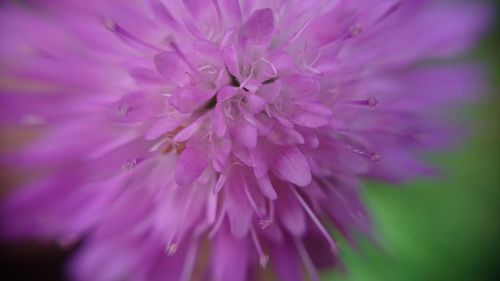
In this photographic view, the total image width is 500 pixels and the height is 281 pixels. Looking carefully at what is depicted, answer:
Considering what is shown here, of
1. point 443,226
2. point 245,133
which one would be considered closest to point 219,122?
point 245,133

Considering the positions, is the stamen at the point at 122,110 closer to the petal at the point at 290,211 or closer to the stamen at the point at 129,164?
the stamen at the point at 129,164

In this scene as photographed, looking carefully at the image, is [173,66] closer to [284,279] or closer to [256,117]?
[256,117]

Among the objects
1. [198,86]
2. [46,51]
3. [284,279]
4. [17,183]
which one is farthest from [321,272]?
[17,183]

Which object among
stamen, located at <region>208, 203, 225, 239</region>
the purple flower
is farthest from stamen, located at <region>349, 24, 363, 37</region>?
stamen, located at <region>208, 203, 225, 239</region>

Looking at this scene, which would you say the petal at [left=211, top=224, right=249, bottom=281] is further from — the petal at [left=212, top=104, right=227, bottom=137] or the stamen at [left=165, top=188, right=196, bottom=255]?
the petal at [left=212, top=104, right=227, bottom=137]

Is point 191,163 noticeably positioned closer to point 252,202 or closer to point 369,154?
point 252,202

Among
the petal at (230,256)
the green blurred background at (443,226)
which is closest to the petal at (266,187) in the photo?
the petal at (230,256)
